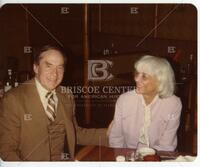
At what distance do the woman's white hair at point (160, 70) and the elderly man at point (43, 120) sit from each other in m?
0.29

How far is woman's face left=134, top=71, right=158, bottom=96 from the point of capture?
55.7 inches

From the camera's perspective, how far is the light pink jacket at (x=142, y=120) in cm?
143

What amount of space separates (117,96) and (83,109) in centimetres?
14

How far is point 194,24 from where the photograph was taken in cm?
140

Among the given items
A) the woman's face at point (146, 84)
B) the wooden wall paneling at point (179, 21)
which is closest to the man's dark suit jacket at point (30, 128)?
the woman's face at point (146, 84)

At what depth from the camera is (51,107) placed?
56.7 inches

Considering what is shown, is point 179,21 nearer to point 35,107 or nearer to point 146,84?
point 146,84

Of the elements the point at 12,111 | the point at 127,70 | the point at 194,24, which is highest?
the point at 194,24

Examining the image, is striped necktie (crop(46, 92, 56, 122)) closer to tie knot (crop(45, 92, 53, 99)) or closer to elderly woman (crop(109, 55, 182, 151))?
tie knot (crop(45, 92, 53, 99))

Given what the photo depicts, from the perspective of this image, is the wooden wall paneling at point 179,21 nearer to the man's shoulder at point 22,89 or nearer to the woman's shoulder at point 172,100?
the woman's shoulder at point 172,100

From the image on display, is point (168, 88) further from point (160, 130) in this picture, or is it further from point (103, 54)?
point (103, 54)

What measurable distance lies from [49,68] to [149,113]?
43 cm

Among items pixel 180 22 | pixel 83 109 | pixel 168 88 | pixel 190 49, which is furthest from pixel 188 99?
pixel 83 109

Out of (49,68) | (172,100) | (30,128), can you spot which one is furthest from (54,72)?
(172,100)
